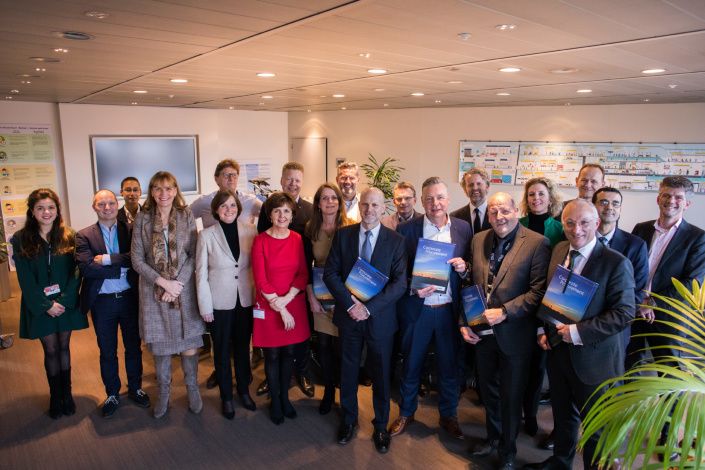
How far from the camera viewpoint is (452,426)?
3297mm

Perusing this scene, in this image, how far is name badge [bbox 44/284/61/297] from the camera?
3290 millimetres

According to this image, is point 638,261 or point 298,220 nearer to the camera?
point 638,261

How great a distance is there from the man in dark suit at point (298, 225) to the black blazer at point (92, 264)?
1024 mm

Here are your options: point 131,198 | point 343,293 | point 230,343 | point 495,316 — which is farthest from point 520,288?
point 131,198

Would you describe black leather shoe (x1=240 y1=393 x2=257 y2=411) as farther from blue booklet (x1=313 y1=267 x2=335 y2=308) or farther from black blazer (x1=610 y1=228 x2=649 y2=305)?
black blazer (x1=610 y1=228 x2=649 y2=305)

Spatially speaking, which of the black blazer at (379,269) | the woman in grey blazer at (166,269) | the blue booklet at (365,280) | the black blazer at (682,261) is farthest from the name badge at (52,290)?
the black blazer at (682,261)

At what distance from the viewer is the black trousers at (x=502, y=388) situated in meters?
2.79

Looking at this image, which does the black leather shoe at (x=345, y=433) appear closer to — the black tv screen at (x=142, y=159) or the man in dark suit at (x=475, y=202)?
the man in dark suit at (x=475, y=202)

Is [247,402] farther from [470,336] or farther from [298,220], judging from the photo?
[470,336]

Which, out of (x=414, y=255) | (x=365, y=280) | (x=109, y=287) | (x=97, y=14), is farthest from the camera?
(x=109, y=287)

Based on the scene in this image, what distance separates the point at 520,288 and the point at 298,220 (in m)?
1.90

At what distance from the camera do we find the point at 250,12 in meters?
2.18

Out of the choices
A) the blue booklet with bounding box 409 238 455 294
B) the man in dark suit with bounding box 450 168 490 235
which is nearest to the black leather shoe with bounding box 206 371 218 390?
the blue booklet with bounding box 409 238 455 294

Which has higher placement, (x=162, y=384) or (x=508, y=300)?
(x=508, y=300)
